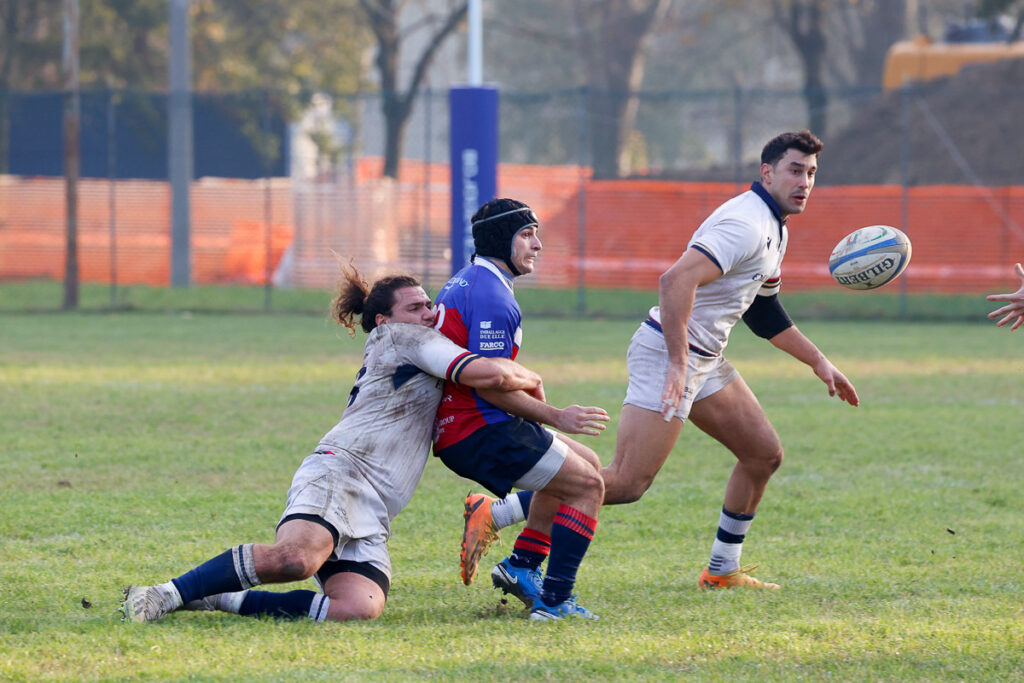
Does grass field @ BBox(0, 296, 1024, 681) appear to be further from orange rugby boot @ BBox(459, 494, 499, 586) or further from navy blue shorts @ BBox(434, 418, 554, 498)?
navy blue shorts @ BBox(434, 418, 554, 498)

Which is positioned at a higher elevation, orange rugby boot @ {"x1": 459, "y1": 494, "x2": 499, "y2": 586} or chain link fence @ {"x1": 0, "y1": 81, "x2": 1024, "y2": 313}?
chain link fence @ {"x1": 0, "y1": 81, "x2": 1024, "y2": 313}

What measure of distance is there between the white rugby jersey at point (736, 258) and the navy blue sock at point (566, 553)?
1031 mm

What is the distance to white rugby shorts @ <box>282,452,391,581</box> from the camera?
5039mm

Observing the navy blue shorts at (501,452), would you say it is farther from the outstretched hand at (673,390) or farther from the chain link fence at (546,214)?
the chain link fence at (546,214)

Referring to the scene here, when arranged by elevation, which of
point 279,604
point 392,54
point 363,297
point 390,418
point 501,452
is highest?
point 392,54

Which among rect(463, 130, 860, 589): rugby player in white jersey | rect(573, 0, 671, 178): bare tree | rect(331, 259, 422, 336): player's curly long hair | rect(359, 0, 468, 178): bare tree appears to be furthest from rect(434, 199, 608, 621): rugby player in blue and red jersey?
rect(573, 0, 671, 178): bare tree

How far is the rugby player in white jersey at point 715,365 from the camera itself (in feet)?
17.9

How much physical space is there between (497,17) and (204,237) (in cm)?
4266

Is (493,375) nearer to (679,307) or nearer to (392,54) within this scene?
(679,307)

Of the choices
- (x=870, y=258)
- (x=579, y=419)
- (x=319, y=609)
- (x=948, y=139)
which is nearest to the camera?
(x=579, y=419)

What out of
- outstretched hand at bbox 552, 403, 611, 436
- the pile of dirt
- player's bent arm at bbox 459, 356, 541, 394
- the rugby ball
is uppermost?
the pile of dirt

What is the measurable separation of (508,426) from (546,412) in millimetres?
230

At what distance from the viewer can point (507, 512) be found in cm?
573

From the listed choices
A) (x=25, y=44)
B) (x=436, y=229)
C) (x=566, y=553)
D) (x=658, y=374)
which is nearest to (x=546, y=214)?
(x=436, y=229)
